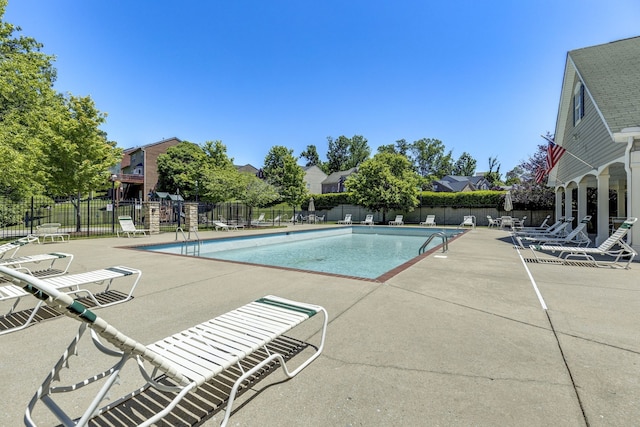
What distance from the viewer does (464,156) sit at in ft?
219

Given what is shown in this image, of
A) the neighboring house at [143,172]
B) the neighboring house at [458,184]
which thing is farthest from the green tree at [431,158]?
the neighboring house at [143,172]

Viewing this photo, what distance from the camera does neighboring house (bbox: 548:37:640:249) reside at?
25.1 ft

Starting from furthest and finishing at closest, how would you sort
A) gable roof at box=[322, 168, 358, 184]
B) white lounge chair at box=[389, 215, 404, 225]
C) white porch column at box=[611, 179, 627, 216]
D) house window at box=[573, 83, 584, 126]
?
gable roof at box=[322, 168, 358, 184] < white lounge chair at box=[389, 215, 404, 225] < white porch column at box=[611, 179, 627, 216] < house window at box=[573, 83, 584, 126]

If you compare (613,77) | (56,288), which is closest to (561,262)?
(613,77)

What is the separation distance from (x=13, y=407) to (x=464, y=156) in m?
74.6

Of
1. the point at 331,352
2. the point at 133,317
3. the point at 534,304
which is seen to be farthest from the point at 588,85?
the point at 133,317

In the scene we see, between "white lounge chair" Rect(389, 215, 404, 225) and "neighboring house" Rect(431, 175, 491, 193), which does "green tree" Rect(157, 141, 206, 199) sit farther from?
"neighboring house" Rect(431, 175, 491, 193)

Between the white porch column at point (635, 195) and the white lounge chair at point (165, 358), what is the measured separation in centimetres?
925

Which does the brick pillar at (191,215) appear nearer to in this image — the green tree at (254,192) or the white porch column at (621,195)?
the green tree at (254,192)

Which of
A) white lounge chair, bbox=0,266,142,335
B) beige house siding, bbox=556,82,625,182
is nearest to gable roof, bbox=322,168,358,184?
beige house siding, bbox=556,82,625,182

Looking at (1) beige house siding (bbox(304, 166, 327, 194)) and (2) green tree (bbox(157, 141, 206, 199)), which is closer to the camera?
(2) green tree (bbox(157, 141, 206, 199))

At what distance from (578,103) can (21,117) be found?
82.1 ft

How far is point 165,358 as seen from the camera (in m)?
1.89

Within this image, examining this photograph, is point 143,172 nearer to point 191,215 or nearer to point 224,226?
point 224,226
